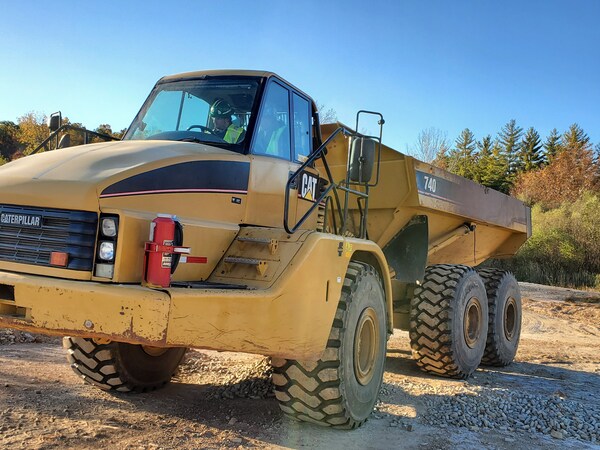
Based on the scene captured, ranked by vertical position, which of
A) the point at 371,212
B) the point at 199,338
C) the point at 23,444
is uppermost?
the point at 371,212

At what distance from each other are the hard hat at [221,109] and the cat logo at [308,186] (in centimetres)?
77

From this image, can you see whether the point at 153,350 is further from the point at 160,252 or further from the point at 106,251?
the point at 160,252

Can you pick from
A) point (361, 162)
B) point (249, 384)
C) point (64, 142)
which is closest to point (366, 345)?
point (249, 384)

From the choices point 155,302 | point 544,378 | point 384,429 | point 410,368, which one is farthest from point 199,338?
point 544,378

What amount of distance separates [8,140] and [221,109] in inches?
2206

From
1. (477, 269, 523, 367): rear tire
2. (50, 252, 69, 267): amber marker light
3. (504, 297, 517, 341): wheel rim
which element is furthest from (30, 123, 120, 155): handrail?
(504, 297, 517, 341): wheel rim

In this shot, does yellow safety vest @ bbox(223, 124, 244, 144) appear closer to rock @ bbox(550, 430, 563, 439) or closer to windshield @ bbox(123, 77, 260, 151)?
windshield @ bbox(123, 77, 260, 151)

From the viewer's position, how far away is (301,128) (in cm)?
493

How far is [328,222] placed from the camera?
538 centimetres

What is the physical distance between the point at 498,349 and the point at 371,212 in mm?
3016

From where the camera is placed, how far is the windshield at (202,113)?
175 inches

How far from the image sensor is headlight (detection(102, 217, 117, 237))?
333 cm

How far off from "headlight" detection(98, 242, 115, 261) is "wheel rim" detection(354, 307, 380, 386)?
2.00 metres

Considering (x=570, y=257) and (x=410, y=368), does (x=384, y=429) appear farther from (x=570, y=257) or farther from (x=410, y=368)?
(x=570, y=257)
